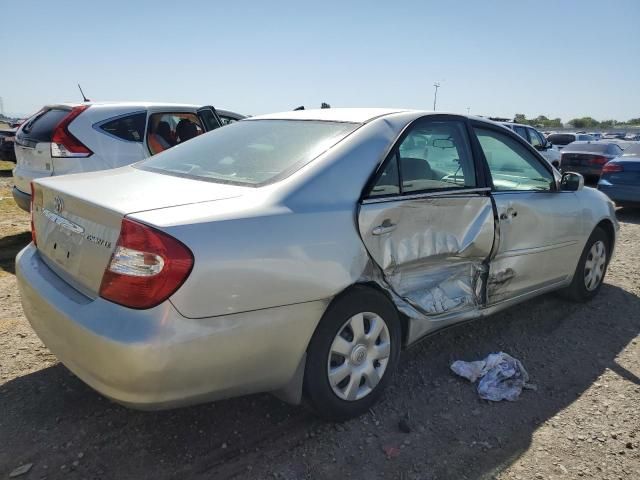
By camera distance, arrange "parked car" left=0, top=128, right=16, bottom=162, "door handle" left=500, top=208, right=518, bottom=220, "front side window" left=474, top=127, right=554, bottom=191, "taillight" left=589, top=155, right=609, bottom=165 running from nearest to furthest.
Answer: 1. "door handle" left=500, top=208, right=518, bottom=220
2. "front side window" left=474, top=127, right=554, bottom=191
3. "parked car" left=0, top=128, right=16, bottom=162
4. "taillight" left=589, top=155, right=609, bottom=165

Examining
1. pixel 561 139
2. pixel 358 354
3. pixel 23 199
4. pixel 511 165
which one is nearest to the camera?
pixel 358 354

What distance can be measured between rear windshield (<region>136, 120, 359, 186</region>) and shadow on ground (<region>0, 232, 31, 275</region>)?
2.72 meters

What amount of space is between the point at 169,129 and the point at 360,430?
477 cm

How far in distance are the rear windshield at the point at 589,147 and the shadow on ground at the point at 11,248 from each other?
13.3 meters

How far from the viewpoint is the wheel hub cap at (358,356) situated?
266 centimetres

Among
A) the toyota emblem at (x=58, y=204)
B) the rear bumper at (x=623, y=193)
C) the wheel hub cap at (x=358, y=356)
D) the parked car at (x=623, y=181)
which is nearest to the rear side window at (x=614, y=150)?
the parked car at (x=623, y=181)

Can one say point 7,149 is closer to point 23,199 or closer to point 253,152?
point 23,199

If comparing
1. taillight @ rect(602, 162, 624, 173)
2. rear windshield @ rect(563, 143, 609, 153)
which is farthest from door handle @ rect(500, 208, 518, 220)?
rear windshield @ rect(563, 143, 609, 153)

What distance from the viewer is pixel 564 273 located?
14.3 feet

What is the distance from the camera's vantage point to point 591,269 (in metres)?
4.70

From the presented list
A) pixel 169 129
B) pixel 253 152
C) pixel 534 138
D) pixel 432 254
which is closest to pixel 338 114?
pixel 253 152

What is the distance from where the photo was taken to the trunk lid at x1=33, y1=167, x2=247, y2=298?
2240 mm

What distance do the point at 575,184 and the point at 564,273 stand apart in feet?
2.42

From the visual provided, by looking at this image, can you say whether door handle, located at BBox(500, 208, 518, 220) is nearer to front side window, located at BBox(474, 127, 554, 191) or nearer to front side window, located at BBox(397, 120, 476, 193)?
front side window, located at BBox(474, 127, 554, 191)
